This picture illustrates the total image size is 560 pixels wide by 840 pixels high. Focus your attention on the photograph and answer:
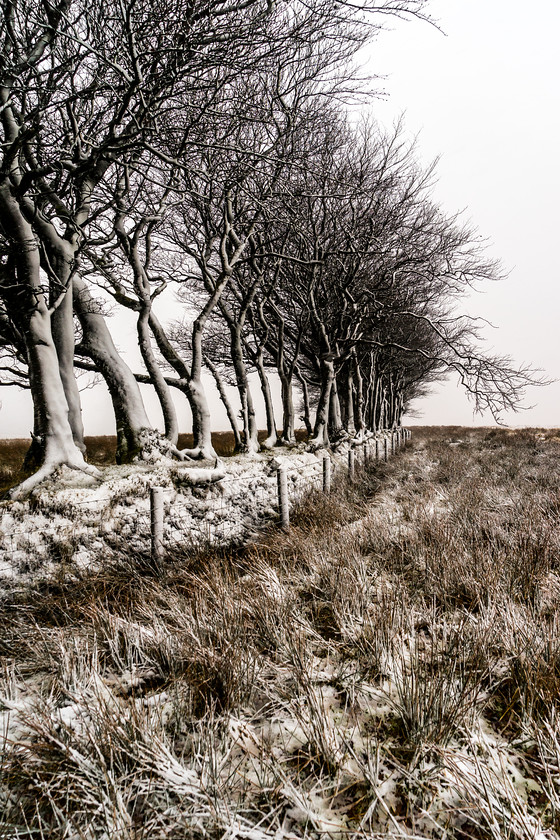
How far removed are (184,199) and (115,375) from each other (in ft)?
13.2

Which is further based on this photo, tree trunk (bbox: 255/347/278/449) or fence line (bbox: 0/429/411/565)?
tree trunk (bbox: 255/347/278/449)

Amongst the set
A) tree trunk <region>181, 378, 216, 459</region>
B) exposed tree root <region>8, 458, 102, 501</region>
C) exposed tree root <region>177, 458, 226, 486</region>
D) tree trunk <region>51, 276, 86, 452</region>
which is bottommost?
exposed tree root <region>177, 458, 226, 486</region>

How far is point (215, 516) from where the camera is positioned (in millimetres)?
6188

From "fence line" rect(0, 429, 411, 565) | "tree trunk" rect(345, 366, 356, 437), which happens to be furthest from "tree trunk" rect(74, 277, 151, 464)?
"tree trunk" rect(345, 366, 356, 437)

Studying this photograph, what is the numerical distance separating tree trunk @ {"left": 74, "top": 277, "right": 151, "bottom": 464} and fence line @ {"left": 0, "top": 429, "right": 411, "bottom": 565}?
7.10 ft

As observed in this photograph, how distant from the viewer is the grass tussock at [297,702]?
5.53ft

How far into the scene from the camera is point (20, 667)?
115 inches

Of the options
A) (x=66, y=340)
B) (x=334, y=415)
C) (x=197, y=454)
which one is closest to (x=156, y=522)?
(x=197, y=454)

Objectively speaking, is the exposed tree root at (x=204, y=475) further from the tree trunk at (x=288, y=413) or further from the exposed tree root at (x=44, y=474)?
the tree trunk at (x=288, y=413)

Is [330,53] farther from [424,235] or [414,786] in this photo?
[414,786]

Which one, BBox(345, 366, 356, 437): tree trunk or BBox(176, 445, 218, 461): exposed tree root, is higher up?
BBox(345, 366, 356, 437): tree trunk

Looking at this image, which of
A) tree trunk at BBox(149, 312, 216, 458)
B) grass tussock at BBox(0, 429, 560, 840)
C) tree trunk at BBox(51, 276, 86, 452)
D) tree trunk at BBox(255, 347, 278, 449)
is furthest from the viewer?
tree trunk at BBox(255, 347, 278, 449)

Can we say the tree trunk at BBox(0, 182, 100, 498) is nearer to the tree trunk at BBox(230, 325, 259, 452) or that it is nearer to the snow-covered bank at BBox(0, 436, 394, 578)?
the snow-covered bank at BBox(0, 436, 394, 578)

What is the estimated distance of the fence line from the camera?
484 cm
